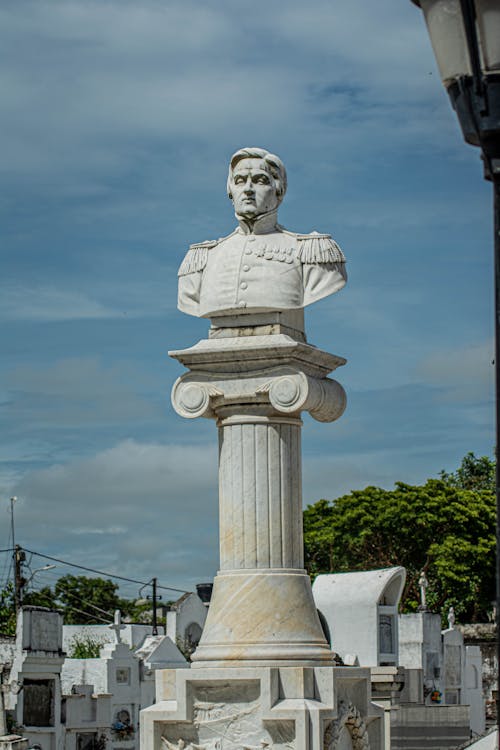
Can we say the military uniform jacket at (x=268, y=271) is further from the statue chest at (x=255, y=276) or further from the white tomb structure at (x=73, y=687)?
the white tomb structure at (x=73, y=687)

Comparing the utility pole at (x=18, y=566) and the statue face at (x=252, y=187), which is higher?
the statue face at (x=252, y=187)

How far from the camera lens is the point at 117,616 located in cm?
3091

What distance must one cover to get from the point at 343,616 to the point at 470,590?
2258 centimetres

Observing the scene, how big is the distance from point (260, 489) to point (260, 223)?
86.6 inches

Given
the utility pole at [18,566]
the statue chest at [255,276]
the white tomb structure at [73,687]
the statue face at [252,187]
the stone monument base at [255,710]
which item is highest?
the statue face at [252,187]

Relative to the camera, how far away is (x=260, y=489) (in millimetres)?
10219

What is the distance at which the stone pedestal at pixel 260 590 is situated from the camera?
9656 mm

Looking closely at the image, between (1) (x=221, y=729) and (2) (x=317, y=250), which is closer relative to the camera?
(1) (x=221, y=729)

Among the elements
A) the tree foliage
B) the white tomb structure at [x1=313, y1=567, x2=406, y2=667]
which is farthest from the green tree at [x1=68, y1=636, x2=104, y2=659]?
the tree foliage

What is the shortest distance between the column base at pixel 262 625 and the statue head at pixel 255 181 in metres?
2.92

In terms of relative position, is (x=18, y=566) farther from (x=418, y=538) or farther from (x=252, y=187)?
(x=252, y=187)

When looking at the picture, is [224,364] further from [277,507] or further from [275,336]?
[277,507]

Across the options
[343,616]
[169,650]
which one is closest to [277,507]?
[343,616]

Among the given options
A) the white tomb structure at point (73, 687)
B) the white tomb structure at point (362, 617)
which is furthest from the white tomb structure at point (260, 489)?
the white tomb structure at point (362, 617)
